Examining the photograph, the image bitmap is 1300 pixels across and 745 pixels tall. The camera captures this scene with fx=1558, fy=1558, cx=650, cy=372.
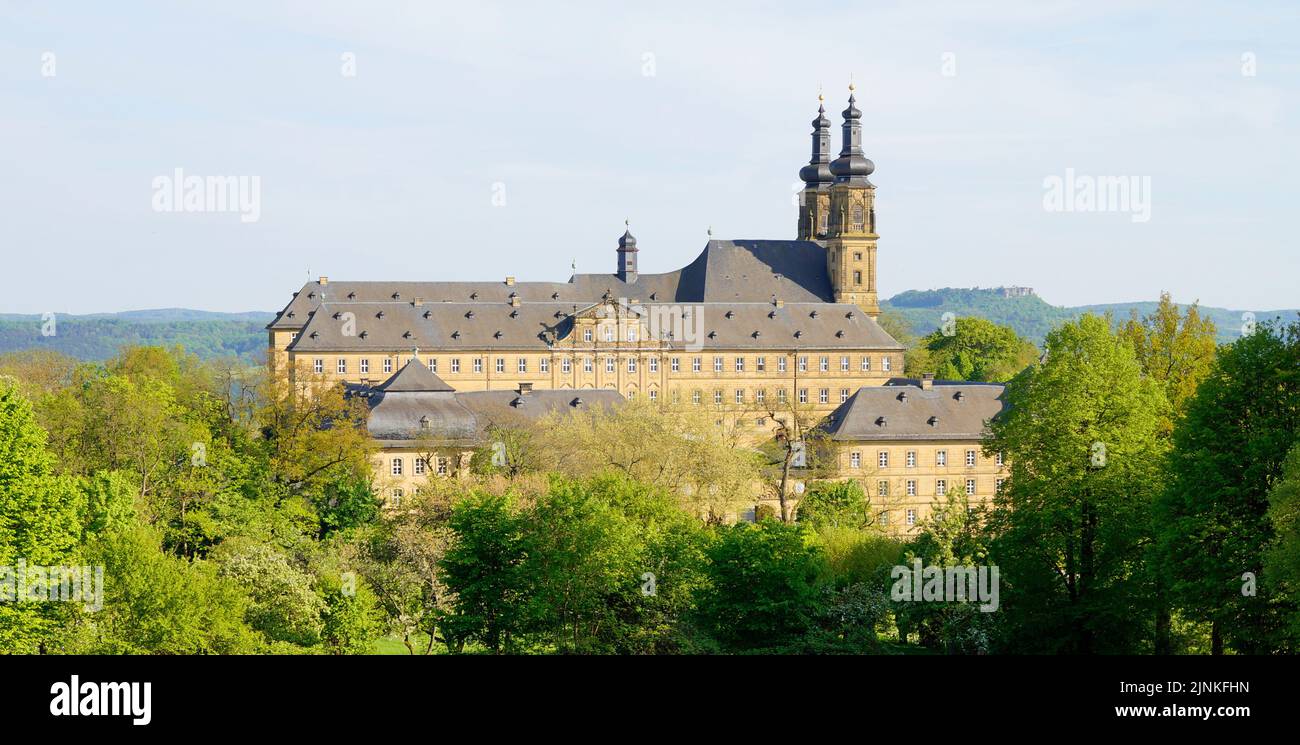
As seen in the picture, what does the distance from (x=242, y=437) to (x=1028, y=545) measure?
99.7 ft

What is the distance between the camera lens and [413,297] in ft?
321

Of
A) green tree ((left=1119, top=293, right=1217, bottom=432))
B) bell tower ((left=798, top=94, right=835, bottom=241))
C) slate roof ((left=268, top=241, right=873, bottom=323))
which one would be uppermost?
bell tower ((left=798, top=94, right=835, bottom=241))

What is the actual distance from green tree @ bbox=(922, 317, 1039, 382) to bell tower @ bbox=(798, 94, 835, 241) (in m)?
11.8

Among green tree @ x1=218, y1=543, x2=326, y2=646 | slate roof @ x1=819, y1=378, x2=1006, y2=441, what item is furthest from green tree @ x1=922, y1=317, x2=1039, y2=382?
green tree @ x1=218, y1=543, x2=326, y2=646

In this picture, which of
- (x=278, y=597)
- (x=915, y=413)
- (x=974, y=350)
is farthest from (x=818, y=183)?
A: (x=278, y=597)

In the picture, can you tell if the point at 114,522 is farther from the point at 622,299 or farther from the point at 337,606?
the point at 622,299

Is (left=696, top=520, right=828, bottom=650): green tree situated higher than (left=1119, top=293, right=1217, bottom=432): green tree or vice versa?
(left=1119, top=293, right=1217, bottom=432): green tree

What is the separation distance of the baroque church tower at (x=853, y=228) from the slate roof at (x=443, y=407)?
127ft

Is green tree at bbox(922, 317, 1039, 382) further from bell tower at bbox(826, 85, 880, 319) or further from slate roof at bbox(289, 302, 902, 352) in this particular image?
slate roof at bbox(289, 302, 902, 352)

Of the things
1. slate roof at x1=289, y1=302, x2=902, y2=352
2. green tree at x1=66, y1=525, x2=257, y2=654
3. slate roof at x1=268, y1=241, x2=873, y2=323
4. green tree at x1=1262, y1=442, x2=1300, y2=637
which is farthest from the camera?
slate roof at x1=268, y1=241, x2=873, y2=323

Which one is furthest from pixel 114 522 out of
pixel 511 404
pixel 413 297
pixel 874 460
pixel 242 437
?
pixel 413 297

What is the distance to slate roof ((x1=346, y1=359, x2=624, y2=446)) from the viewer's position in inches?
2467

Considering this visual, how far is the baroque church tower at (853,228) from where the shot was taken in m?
105
